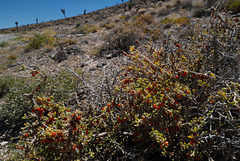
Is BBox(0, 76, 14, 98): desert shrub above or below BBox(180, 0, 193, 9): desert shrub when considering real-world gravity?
below

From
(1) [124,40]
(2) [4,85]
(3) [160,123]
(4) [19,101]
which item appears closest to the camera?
(3) [160,123]

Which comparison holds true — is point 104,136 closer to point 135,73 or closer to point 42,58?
point 135,73

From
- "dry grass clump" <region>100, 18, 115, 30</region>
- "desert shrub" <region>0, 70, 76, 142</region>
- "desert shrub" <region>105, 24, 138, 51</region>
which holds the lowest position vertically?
"desert shrub" <region>0, 70, 76, 142</region>

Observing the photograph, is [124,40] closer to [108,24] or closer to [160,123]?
[160,123]

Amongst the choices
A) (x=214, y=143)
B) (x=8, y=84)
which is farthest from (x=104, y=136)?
(x=8, y=84)

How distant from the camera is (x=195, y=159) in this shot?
Answer: 1.59 meters

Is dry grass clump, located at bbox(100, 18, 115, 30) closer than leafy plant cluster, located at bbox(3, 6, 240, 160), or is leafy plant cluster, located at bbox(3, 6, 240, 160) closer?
leafy plant cluster, located at bbox(3, 6, 240, 160)

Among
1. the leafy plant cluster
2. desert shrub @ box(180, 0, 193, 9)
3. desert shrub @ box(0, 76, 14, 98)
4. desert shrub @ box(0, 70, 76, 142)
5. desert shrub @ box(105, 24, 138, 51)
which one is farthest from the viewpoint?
desert shrub @ box(180, 0, 193, 9)

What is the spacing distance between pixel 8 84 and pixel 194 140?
18.9 feet

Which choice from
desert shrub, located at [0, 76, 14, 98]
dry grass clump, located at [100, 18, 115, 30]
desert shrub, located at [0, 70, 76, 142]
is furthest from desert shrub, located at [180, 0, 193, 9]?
desert shrub, located at [0, 76, 14, 98]

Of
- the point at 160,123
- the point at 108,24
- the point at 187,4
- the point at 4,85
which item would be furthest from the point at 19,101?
the point at 108,24

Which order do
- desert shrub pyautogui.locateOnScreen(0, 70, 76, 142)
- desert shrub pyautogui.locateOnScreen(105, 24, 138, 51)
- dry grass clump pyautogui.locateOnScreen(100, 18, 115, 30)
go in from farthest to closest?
dry grass clump pyautogui.locateOnScreen(100, 18, 115, 30), desert shrub pyautogui.locateOnScreen(105, 24, 138, 51), desert shrub pyautogui.locateOnScreen(0, 70, 76, 142)

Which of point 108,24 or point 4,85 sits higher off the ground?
point 108,24

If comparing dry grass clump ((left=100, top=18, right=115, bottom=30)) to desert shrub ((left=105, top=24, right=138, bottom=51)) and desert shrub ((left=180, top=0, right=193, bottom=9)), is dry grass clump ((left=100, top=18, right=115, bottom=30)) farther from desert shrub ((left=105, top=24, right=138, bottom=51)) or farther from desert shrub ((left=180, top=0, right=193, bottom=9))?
desert shrub ((left=105, top=24, right=138, bottom=51))
